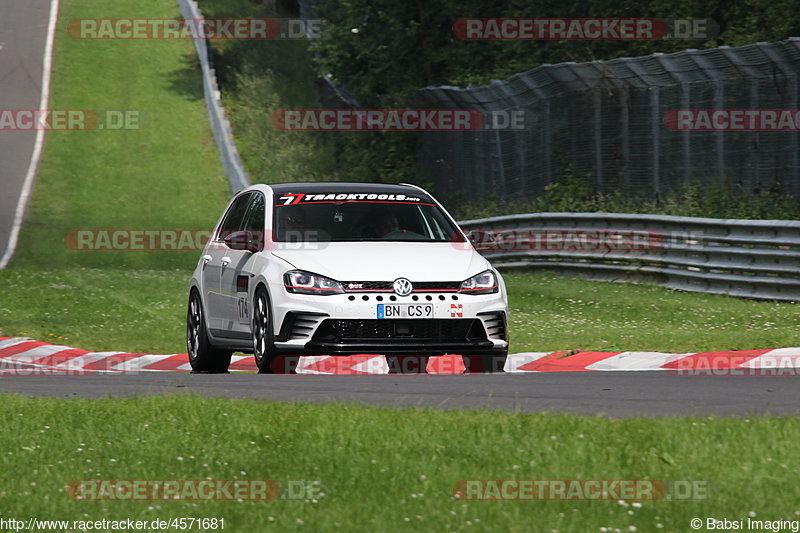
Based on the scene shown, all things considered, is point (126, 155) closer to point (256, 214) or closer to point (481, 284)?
point (256, 214)

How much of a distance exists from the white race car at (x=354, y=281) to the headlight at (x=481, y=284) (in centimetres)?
1

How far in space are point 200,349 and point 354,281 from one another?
2.78 metres

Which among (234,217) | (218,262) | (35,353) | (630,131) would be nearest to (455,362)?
(218,262)

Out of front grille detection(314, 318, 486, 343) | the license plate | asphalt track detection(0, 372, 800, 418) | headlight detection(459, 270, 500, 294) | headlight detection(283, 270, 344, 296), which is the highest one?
headlight detection(283, 270, 344, 296)

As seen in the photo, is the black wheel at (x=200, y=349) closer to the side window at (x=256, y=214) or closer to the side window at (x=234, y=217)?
the side window at (x=234, y=217)

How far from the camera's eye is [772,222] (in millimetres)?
18969

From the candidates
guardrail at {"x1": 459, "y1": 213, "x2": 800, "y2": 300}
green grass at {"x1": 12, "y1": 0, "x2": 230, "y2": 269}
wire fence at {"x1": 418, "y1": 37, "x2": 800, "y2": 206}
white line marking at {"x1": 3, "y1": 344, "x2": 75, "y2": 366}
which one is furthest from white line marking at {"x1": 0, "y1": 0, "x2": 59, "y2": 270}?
white line marking at {"x1": 3, "y1": 344, "x2": 75, "y2": 366}

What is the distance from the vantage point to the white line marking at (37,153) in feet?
Result: 107

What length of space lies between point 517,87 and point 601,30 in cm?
784

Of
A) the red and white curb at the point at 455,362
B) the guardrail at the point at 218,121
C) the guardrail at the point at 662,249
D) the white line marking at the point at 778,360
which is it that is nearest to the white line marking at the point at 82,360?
the red and white curb at the point at 455,362

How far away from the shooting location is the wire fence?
20.9 meters

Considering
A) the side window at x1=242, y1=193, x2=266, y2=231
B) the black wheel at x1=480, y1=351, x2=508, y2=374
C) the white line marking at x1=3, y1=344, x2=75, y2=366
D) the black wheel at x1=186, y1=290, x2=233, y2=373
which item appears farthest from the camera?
the white line marking at x1=3, y1=344, x2=75, y2=366

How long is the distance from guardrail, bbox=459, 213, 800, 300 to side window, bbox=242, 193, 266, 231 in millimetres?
3631

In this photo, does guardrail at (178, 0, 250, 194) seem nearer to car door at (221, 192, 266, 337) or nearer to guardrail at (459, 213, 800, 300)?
guardrail at (459, 213, 800, 300)
